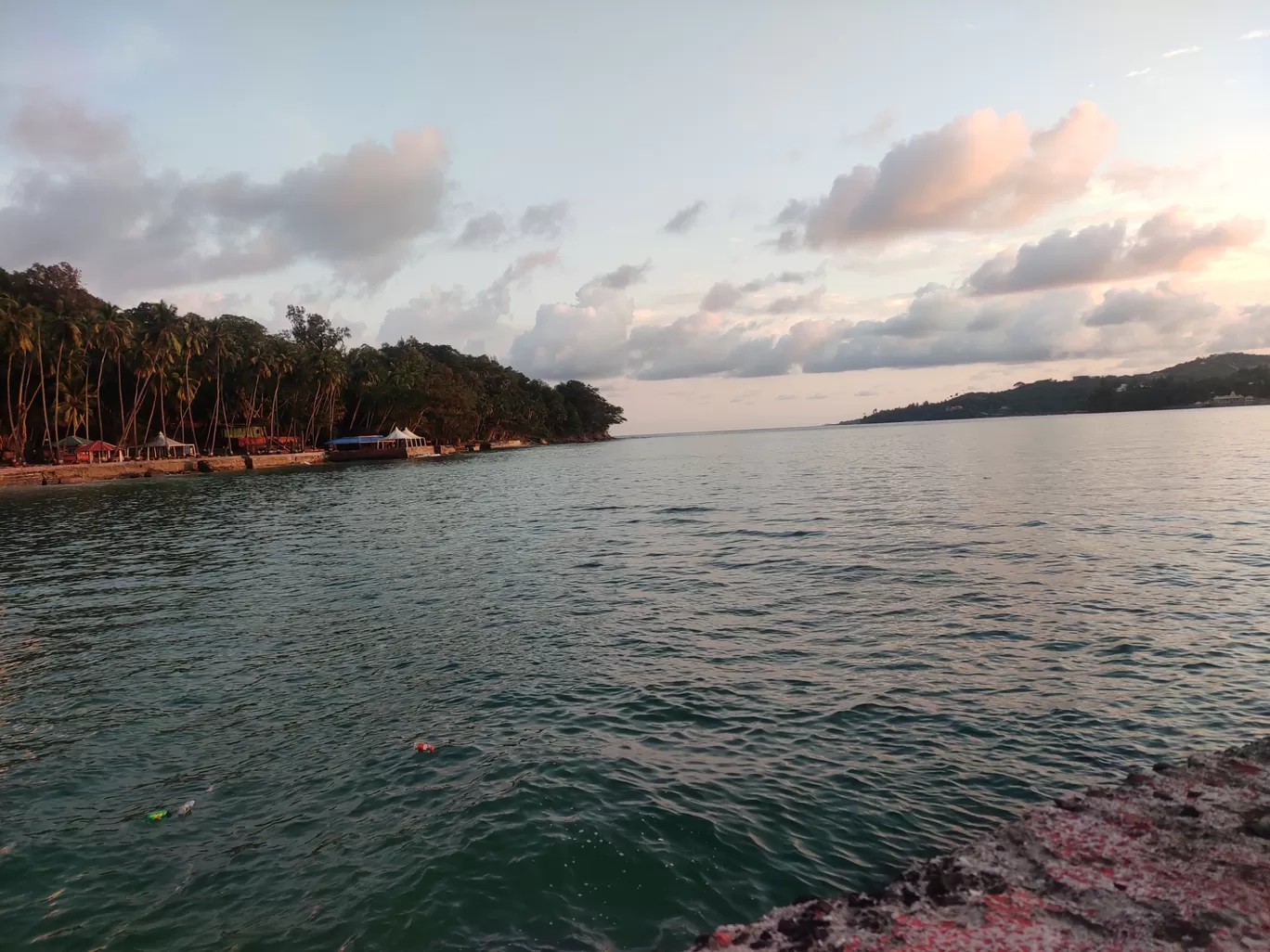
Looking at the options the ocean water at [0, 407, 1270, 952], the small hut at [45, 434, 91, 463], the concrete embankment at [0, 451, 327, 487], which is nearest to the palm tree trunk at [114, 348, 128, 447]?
the small hut at [45, 434, 91, 463]

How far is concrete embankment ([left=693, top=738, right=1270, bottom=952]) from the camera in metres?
5.91

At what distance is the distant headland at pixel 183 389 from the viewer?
8306cm

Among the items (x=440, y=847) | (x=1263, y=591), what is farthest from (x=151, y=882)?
(x=1263, y=591)

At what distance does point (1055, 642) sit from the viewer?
589 inches

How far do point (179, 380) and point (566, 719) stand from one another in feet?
356

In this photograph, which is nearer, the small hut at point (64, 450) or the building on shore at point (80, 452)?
the building on shore at point (80, 452)

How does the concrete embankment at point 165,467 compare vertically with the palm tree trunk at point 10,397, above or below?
below

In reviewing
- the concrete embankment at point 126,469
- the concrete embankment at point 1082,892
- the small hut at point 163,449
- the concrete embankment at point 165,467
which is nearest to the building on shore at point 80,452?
the concrete embankment at point 126,469

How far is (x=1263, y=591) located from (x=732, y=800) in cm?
1773

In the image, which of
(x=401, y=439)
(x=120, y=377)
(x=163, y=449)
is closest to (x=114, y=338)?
(x=120, y=377)

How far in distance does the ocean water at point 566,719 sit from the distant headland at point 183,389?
7029 cm

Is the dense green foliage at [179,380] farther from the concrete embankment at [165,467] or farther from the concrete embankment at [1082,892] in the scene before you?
the concrete embankment at [1082,892]

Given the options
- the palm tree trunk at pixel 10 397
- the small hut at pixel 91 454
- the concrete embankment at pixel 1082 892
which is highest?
the palm tree trunk at pixel 10 397

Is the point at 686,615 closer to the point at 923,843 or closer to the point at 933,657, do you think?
the point at 933,657
